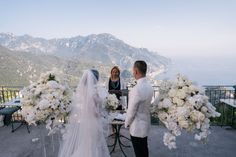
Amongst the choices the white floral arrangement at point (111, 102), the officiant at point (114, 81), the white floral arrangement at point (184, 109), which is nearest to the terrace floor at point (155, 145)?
the officiant at point (114, 81)

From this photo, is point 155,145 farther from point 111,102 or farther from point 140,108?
point 140,108

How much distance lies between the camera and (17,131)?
241 inches

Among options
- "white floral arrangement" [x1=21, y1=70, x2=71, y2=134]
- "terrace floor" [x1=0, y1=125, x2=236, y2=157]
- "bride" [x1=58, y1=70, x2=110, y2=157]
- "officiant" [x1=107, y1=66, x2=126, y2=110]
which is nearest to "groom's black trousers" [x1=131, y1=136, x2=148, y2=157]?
"bride" [x1=58, y1=70, x2=110, y2=157]

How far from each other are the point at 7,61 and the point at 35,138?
3568 centimetres

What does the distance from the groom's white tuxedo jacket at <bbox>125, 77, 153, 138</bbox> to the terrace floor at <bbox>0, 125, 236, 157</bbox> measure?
64.7 inches

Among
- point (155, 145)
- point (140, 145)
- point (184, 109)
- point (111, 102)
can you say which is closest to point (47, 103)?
point (111, 102)

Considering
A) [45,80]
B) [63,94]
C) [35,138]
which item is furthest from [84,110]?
[35,138]

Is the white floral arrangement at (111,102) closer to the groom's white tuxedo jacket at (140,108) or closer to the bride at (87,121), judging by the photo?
the bride at (87,121)

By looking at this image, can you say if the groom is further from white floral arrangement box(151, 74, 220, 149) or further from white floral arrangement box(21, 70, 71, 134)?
white floral arrangement box(21, 70, 71, 134)

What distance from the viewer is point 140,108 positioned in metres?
3.03

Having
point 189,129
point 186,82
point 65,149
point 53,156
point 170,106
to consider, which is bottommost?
point 53,156

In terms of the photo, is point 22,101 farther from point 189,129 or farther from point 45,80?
point 189,129

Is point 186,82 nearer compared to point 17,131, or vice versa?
point 186,82

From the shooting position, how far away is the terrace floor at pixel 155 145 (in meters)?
4.69
